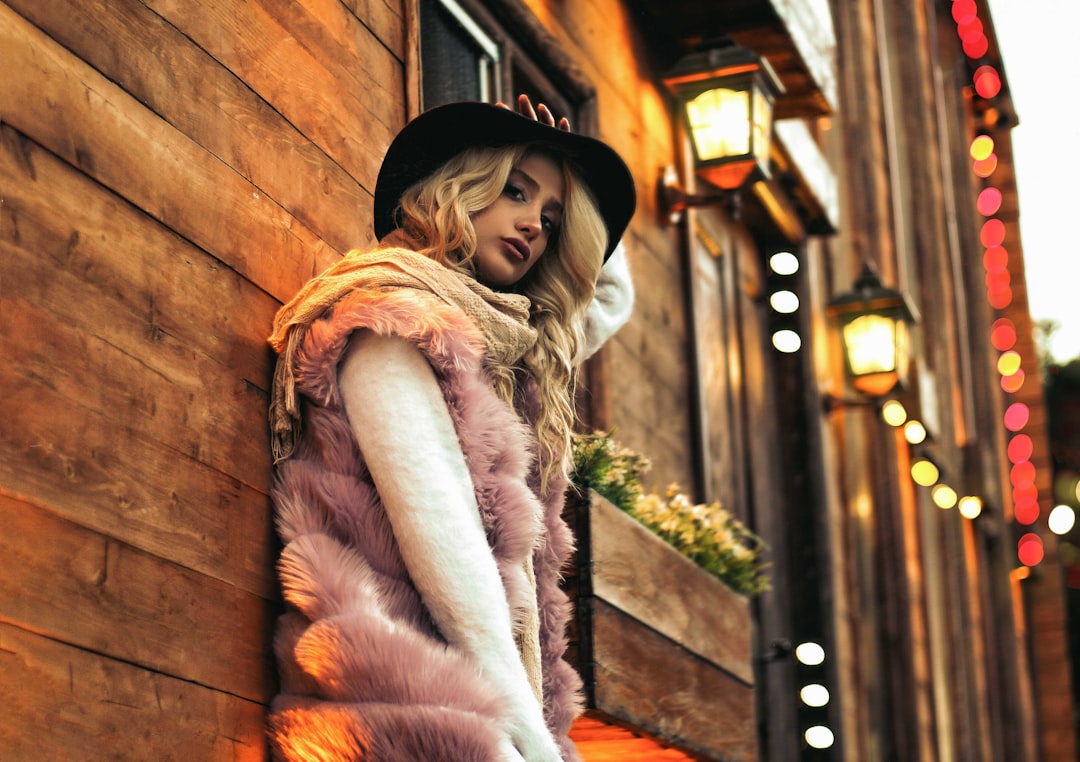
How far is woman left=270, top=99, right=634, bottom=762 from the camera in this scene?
3104mm

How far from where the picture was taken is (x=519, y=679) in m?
3.26

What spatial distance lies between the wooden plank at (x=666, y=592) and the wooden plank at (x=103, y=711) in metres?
1.63

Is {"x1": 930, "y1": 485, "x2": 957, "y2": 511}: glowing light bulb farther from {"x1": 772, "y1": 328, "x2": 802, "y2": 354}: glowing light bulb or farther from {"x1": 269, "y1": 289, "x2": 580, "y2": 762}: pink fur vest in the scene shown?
{"x1": 269, "y1": 289, "x2": 580, "y2": 762}: pink fur vest

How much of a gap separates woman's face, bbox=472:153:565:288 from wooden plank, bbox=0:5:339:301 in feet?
1.22

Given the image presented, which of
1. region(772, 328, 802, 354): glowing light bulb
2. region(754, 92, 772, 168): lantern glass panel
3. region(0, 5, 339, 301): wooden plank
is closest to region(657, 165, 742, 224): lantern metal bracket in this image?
region(754, 92, 772, 168): lantern glass panel

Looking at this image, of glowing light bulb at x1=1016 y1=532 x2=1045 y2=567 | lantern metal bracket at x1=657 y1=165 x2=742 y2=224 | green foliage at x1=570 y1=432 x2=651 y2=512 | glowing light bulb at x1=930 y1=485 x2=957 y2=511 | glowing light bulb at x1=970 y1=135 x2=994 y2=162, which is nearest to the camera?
green foliage at x1=570 y1=432 x2=651 y2=512

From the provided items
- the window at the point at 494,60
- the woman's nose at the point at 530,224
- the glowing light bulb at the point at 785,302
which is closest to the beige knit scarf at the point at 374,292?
the woman's nose at the point at 530,224

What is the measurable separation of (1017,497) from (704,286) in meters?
11.6

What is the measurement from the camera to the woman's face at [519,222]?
12.3 ft

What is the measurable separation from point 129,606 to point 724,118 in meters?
4.88

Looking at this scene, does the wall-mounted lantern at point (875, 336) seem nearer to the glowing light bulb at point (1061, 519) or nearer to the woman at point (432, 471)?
the woman at point (432, 471)

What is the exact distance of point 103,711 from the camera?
2795mm

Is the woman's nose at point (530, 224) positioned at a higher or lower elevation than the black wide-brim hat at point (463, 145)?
lower

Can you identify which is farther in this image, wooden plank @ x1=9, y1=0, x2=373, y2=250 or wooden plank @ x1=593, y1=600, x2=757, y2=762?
wooden plank @ x1=593, y1=600, x2=757, y2=762
